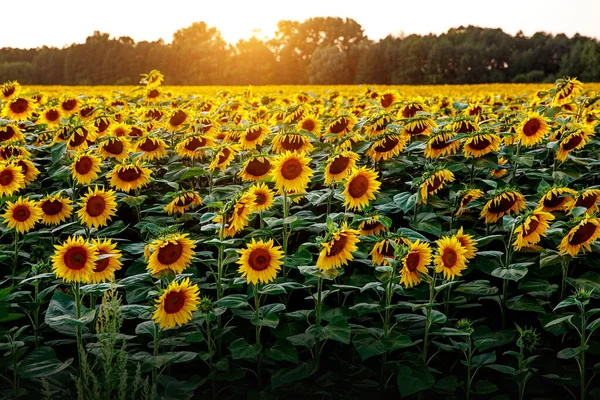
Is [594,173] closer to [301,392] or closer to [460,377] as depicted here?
[460,377]

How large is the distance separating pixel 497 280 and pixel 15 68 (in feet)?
204

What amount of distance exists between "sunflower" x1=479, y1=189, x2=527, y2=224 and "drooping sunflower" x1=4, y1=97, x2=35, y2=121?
169 inches

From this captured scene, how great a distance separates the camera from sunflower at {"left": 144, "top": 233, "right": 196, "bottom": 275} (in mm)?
3324

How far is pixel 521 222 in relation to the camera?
3.52 meters

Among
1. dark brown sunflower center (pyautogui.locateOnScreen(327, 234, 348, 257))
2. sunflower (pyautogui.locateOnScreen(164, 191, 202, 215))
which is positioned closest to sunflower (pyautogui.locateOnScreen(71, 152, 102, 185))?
sunflower (pyautogui.locateOnScreen(164, 191, 202, 215))

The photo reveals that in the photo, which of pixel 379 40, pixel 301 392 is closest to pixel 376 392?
pixel 301 392

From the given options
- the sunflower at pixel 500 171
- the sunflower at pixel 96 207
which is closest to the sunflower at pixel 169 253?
the sunflower at pixel 96 207

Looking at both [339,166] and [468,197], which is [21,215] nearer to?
[339,166]

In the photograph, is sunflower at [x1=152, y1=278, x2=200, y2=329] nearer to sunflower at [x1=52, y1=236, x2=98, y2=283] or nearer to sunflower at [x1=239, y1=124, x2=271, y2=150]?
sunflower at [x1=52, y1=236, x2=98, y2=283]

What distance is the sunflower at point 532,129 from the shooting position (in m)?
4.64

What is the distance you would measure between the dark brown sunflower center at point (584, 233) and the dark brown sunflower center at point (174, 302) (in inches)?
81.9

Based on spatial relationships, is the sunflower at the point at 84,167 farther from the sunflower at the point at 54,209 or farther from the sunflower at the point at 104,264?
the sunflower at the point at 104,264

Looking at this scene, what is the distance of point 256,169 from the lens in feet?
13.9

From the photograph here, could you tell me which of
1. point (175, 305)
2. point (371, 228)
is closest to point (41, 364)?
point (175, 305)
